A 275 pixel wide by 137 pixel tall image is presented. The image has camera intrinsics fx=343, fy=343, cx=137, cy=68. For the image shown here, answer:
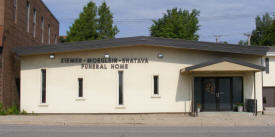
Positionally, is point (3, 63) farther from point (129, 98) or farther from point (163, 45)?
point (163, 45)

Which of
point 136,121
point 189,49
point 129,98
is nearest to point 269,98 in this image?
point 189,49

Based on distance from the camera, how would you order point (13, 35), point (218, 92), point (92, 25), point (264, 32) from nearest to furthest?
point (218, 92), point (13, 35), point (92, 25), point (264, 32)

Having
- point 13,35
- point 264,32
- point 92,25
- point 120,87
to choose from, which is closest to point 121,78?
point 120,87

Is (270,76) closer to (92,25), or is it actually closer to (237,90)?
(237,90)

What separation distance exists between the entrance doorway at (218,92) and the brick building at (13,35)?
1097 centimetres

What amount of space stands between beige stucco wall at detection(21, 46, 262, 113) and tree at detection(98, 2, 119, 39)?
2489cm

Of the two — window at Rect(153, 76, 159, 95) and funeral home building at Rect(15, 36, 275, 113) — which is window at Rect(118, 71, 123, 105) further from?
window at Rect(153, 76, 159, 95)

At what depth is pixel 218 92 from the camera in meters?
20.4

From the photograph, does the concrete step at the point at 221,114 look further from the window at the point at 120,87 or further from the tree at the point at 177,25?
the tree at the point at 177,25

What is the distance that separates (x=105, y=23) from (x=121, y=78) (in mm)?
26059

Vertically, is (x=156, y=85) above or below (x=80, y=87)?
above

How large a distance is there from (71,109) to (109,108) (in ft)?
7.24

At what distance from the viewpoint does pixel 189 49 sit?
2006 centimetres

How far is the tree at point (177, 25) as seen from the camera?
50.2m
